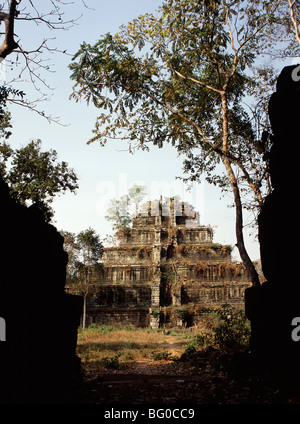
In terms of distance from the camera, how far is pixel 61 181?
18.8 meters

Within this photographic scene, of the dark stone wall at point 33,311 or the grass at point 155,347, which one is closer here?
the dark stone wall at point 33,311

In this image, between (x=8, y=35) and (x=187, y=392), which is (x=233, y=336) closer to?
(x=187, y=392)

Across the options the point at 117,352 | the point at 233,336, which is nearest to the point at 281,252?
the point at 233,336

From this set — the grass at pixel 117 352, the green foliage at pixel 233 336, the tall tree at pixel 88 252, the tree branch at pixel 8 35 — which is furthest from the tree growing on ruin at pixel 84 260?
the tree branch at pixel 8 35

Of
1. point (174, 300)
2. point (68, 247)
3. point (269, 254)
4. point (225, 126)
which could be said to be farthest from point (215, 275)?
point (269, 254)

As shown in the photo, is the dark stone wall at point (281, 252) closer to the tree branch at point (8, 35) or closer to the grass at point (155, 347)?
the grass at point (155, 347)

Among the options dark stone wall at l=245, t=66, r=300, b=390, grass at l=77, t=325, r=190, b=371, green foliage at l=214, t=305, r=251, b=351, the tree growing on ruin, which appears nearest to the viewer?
dark stone wall at l=245, t=66, r=300, b=390

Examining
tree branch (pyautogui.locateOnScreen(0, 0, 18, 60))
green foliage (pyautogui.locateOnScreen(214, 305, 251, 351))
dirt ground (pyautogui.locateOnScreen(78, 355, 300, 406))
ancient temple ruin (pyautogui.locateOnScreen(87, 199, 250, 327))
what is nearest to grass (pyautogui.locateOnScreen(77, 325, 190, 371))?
green foliage (pyautogui.locateOnScreen(214, 305, 251, 351))

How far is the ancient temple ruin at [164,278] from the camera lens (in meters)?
24.9

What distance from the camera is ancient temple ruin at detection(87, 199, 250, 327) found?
24875mm

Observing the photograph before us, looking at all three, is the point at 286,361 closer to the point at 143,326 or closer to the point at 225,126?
the point at 225,126

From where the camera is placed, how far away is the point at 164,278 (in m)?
27.0

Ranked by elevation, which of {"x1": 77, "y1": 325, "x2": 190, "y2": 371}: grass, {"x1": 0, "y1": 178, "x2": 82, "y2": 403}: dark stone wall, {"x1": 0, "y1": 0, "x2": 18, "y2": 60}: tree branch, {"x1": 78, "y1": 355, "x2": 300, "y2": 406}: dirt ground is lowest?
{"x1": 77, "y1": 325, "x2": 190, "y2": 371}: grass

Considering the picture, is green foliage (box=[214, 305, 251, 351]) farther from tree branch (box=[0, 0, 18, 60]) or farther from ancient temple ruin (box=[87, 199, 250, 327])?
ancient temple ruin (box=[87, 199, 250, 327])
